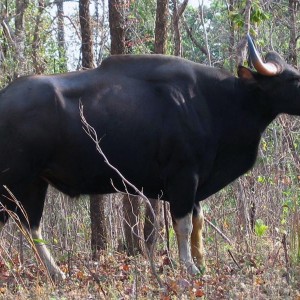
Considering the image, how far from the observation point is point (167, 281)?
276 inches

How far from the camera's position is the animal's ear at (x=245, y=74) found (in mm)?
8922

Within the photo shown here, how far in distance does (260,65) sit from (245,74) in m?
0.27

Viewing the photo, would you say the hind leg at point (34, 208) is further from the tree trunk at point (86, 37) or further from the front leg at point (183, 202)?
the tree trunk at point (86, 37)

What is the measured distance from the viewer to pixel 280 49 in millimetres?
16422

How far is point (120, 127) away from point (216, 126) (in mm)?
1068

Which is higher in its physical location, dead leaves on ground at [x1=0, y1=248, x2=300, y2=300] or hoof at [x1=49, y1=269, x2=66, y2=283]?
dead leaves on ground at [x1=0, y1=248, x2=300, y2=300]

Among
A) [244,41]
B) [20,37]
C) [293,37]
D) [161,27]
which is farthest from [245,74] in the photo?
[20,37]

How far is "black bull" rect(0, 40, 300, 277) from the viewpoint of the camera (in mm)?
8156

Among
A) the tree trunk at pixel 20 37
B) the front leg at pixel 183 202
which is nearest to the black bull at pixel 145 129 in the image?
the front leg at pixel 183 202

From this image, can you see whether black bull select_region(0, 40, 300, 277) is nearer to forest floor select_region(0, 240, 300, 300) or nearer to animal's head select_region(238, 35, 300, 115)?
animal's head select_region(238, 35, 300, 115)

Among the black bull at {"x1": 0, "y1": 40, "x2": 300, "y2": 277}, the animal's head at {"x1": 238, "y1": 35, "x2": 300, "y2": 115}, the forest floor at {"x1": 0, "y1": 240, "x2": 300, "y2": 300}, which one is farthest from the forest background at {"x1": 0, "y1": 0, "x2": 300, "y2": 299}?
the animal's head at {"x1": 238, "y1": 35, "x2": 300, "y2": 115}

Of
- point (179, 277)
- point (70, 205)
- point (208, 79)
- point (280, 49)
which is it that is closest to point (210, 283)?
point (179, 277)

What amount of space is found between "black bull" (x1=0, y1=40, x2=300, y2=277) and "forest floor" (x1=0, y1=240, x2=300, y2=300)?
0.36 meters

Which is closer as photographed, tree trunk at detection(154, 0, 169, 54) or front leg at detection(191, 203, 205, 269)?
front leg at detection(191, 203, 205, 269)
